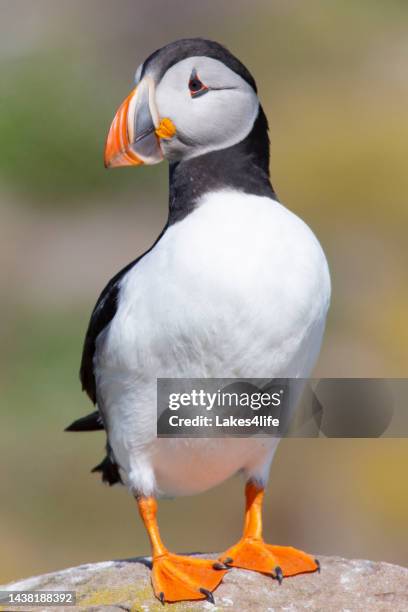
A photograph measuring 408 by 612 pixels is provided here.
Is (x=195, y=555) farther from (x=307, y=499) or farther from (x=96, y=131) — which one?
(x=96, y=131)

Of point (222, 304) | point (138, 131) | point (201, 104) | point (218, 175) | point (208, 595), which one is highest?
point (201, 104)

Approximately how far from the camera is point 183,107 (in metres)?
4.99

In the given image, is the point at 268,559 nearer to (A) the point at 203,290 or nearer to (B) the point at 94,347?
(B) the point at 94,347

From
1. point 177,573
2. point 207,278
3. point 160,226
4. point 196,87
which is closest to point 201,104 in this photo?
point 196,87

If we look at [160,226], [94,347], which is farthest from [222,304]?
[160,226]

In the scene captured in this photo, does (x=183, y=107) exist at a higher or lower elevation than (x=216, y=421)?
higher

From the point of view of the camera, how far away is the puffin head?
500cm

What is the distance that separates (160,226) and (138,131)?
28.4ft

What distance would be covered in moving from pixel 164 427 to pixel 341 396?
1579mm

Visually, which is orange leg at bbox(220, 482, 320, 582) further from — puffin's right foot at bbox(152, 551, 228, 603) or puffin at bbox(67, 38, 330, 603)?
puffin's right foot at bbox(152, 551, 228, 603)

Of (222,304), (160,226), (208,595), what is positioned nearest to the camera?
(222,304)

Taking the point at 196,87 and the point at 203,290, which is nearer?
the point at 203,290

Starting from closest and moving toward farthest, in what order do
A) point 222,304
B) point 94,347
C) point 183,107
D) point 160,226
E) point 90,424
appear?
point 222,304
point 183,107
point 94,347
point 90,424
point 160,226

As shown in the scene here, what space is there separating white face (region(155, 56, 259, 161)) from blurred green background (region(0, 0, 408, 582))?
5.51 metres
